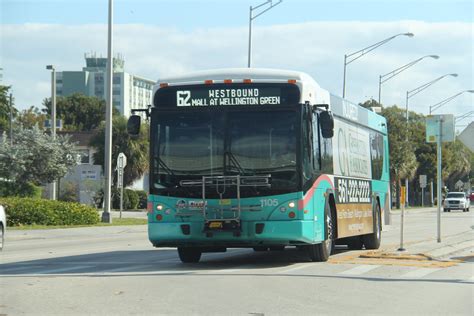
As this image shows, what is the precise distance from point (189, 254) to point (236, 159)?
2.86 meters

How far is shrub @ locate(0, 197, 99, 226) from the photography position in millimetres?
33781

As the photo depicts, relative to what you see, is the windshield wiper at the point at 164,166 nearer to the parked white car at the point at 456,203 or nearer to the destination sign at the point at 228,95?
the destination sign at the point at 228,95

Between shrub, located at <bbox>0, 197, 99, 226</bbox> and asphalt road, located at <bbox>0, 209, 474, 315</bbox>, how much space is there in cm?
1407

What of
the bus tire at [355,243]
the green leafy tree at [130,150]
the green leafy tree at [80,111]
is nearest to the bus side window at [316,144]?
the bus tire at [355,243]

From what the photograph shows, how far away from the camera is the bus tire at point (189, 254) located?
17406 mm

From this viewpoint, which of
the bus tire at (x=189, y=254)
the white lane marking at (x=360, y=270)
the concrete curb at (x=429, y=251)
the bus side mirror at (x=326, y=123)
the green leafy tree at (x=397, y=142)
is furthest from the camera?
the green leafy tree at (x=397, y=142)

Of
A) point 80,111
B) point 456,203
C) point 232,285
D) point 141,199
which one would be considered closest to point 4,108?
point 141,199

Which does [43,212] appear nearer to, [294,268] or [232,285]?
[294,268]

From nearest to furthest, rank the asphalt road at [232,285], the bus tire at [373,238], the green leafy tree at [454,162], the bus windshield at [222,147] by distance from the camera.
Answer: the asphalt road at [232,285], the bus windshield at [222,147], the bus tire at [373,238], the green leafy tree at [454,162]

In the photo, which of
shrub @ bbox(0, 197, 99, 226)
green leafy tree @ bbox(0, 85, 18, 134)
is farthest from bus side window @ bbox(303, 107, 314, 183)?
green leafy tree @ bbox(0, 85, 18, 134)

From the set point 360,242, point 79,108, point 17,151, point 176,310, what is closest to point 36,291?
point 176,310

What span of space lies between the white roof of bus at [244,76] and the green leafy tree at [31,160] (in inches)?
995

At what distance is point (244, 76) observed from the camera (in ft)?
52.9

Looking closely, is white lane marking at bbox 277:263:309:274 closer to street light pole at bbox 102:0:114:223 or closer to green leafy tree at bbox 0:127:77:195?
street light pole at bbox 102:0:114:223
